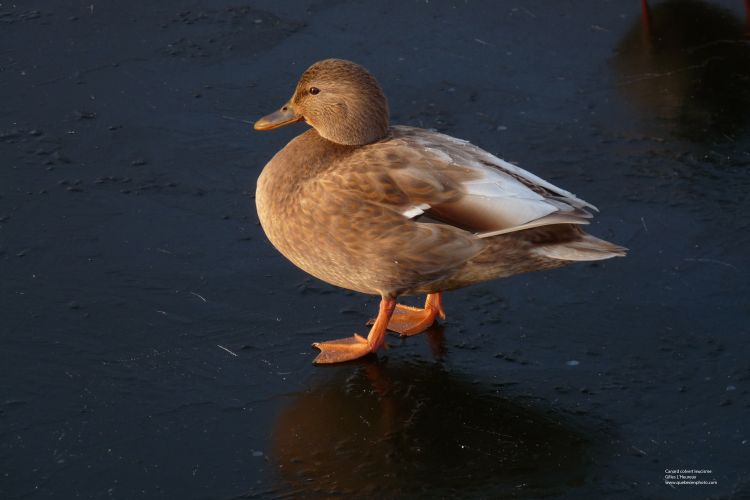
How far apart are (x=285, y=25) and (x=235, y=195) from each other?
192 cm

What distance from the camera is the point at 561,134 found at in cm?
630

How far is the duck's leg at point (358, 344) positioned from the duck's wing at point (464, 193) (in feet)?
1.41

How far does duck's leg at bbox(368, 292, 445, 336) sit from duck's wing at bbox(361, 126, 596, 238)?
49 cm

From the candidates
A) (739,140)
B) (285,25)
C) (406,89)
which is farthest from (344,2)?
(739,140)

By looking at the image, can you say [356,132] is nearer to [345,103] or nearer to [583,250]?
[345,103]

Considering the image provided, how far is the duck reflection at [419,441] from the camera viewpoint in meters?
3.98

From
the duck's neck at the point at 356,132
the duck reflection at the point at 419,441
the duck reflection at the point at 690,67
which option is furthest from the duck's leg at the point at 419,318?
the duck reflection at the point at 690,67

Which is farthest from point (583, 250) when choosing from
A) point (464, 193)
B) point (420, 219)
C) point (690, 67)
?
point (690, 67)

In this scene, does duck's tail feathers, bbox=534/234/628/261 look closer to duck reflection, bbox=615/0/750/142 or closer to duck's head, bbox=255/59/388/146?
duck's head, bbox=255/59/388/146

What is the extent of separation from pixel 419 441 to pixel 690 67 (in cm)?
362

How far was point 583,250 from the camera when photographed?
4.57 metres

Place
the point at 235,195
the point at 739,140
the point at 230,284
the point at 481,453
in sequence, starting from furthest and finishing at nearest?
1. the point at 739,140
2. the point at 235,195
3. the point at 230,284
4. the point at 481,453

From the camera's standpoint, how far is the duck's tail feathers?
454 cm

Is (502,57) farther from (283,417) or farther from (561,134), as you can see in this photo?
(283,417)
